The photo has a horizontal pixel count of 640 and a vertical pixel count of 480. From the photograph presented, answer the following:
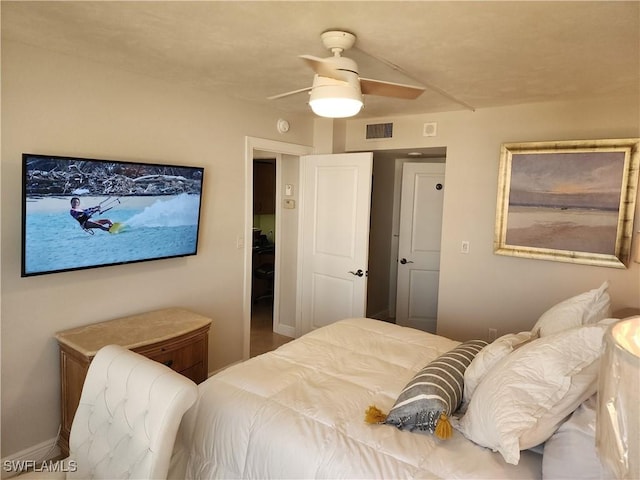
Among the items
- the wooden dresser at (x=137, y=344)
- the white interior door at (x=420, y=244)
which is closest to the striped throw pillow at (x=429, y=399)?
the wooden dresser at (x=137, y=344)

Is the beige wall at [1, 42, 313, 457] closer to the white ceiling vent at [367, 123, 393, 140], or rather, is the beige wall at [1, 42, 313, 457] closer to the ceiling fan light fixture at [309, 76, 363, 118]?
the white ceiling vent at [367, 123, 393, 140]

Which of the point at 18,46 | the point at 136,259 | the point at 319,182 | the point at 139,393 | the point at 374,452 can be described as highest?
the point at 18,46

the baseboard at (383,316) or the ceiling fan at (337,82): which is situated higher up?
the ceiling fan at (337,82)

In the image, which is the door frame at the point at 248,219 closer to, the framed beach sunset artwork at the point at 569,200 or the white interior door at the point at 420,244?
the white interior door at the point at 420,244

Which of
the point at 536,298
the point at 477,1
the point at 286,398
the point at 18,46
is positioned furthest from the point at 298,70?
the point at 536,298

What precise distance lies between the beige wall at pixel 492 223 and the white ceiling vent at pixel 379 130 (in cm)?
6

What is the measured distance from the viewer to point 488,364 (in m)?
1.75

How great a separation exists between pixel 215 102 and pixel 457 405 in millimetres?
2785

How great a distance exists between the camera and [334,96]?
6.19 ft

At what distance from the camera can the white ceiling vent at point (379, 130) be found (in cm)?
416

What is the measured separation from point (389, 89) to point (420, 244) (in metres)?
3.01

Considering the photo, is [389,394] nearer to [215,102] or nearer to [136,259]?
[136,259]

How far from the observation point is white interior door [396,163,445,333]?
15.9 feet

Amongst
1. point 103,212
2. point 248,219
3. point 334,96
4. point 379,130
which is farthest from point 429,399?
point 379,130
